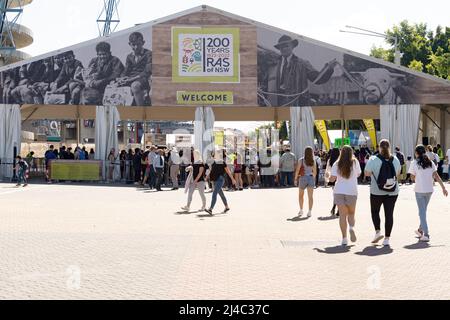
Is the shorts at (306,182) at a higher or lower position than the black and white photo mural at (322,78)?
lower

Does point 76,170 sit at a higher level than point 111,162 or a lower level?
lower

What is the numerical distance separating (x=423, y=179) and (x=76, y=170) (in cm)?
2212

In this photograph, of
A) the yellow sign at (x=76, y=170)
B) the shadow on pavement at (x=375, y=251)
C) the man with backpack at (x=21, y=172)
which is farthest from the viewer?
the yellow sign at (x=76, y=170)

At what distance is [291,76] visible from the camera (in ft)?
106

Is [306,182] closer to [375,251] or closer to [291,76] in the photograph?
[375,251]

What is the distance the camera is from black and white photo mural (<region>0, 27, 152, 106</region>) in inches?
1264

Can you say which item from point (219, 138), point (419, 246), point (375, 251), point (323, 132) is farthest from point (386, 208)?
point (323, 132)

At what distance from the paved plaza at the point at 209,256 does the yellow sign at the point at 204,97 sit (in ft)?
47.0

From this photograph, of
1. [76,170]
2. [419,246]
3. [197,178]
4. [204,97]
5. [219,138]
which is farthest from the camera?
[219,138]

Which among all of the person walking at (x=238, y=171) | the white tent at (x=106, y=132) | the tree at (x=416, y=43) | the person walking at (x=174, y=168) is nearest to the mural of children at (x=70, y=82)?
the white tent at (x=106, y=132)

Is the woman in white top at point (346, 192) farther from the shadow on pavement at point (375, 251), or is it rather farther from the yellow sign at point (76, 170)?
the yellow sign at point (76, 170)

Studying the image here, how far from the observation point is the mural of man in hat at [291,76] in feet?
105

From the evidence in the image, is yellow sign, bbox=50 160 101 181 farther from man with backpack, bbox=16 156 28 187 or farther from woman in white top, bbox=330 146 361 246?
woman in white top, bbox=330 146 361 246

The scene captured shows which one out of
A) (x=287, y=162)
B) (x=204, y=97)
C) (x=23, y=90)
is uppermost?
(x=23, y=90)
